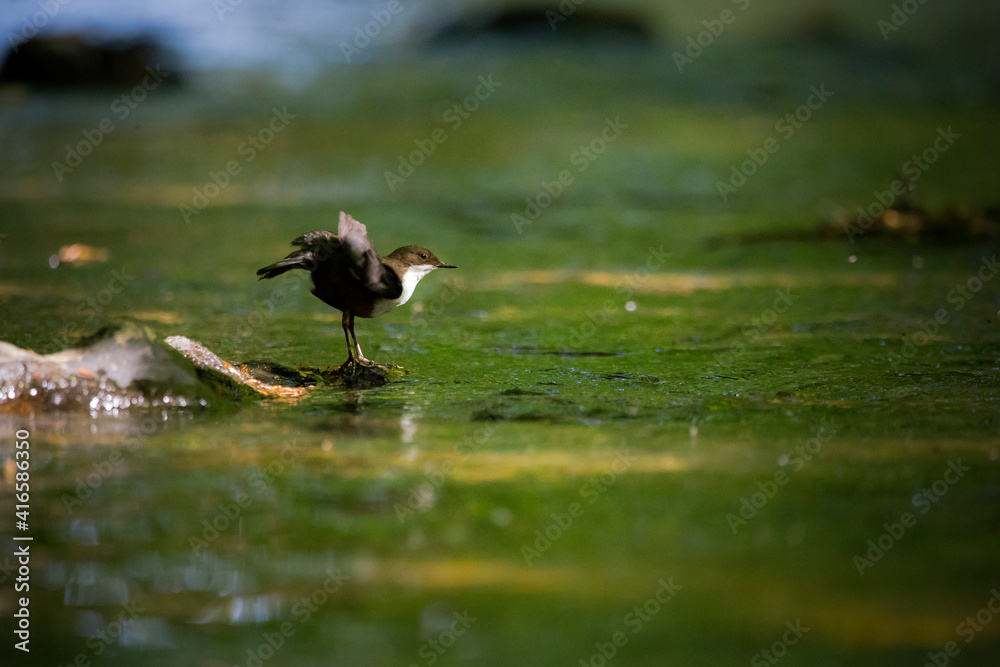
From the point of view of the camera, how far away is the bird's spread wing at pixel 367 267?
593 cm

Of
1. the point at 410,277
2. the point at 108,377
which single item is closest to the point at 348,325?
the point at 410,277

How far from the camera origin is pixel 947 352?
714 cm

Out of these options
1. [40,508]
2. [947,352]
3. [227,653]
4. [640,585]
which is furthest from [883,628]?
[947,352]

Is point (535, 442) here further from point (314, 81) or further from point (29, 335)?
point (314, 81)

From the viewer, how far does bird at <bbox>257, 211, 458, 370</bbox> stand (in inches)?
234

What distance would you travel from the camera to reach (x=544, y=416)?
18.5 ft

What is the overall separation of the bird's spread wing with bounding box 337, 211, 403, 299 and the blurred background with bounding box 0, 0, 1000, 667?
60cm

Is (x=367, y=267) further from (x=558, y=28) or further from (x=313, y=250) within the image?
(x=558, y=28)

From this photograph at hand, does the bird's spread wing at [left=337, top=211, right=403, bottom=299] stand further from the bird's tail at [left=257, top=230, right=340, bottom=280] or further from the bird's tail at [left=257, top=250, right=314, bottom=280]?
the bird's tail at [left=257, top=250, right=314, bottom=280]

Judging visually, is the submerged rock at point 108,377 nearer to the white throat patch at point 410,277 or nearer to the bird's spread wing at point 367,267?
the bird's spread wing at point 367,267

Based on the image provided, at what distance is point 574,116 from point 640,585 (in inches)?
632

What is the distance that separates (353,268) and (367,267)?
0.08m

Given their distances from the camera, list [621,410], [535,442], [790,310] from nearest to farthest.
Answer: [535,442], [621,410], [790,310]

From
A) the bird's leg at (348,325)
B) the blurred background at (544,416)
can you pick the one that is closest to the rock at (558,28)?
the blurred background at (544,416)
